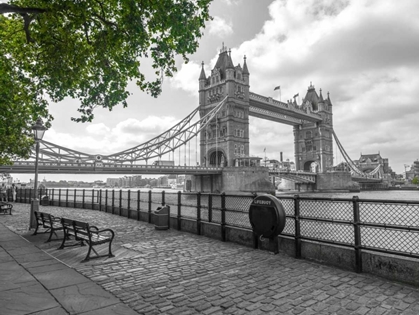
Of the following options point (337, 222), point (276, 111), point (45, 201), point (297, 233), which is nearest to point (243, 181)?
point (45, 201)

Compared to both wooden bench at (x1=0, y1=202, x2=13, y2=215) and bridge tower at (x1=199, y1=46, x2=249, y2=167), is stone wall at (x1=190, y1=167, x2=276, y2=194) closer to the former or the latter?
bridge tower at (x1=199, y1=46, x2=249, y2=167)

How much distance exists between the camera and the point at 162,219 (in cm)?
967

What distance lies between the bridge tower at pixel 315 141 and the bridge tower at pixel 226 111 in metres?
36.1

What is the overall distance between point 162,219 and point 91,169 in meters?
31.5

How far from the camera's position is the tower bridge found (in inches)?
1668

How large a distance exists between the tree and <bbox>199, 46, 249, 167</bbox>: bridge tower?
177ft

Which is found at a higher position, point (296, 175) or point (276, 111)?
point (276, 111)

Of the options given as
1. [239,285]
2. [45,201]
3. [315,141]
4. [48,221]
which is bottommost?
[239,285]

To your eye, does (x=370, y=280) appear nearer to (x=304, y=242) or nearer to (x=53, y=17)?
(x=304, y=242)

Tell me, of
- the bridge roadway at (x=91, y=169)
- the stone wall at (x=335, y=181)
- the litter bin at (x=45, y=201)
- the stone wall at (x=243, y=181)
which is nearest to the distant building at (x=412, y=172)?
the stone wall at (x=335, y=181)

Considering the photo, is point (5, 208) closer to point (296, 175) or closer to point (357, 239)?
point (357, 239)

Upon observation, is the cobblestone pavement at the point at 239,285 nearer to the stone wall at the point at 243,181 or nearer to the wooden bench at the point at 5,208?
the wooden bench at the point at 5,208

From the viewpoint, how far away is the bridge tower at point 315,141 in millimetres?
94062

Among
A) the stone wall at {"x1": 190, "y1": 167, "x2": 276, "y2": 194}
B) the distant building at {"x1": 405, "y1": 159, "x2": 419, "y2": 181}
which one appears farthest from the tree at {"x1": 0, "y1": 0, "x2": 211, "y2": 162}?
the distant building at {"x1": 405, "y1": 159, "x2": 419, "y2": 181}
